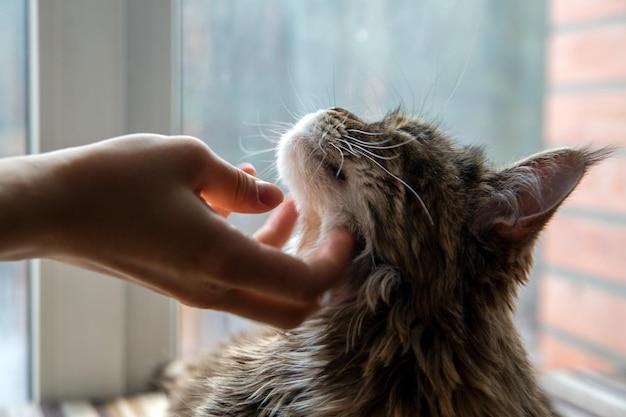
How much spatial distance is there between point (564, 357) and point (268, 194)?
1.71 metres

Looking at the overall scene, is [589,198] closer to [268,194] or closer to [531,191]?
[531,191]

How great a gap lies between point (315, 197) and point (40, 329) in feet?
2.43

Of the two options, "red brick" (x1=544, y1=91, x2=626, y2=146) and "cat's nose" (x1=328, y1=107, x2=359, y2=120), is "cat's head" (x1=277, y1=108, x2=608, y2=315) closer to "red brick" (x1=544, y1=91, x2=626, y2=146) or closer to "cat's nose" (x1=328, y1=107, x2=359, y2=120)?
"cat's nose" (x1=328, y1=107, x2=359, y2=120)

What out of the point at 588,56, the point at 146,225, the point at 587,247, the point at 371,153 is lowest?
the point at 587,247

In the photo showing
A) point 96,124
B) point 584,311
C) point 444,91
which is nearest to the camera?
point 96,124

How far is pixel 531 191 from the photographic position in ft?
3.30

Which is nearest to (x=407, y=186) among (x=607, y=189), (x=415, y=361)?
(x=415, y=361)

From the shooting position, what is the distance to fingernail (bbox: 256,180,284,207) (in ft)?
3.06

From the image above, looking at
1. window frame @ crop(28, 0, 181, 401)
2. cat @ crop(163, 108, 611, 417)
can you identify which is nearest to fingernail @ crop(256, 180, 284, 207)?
cat @ crop(163, 108, 611, 417)

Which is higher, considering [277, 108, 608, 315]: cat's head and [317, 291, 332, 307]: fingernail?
[277, 108, 608, 315]: cat's head

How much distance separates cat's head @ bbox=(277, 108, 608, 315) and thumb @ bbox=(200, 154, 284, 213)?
159mm

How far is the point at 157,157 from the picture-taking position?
0.81 meters

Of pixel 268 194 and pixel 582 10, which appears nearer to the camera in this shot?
pixel 268 194

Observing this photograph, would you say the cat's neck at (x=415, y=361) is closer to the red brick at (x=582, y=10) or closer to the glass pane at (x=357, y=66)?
the glass pane at (x=357, y=66)
